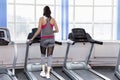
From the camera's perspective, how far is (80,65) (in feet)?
21.9

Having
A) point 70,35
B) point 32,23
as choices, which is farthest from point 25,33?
point 70,35

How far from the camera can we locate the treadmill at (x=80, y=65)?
19.4 feet

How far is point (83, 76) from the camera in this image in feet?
19.5

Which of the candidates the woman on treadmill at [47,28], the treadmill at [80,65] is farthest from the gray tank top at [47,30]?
the treadmill at [80,65]

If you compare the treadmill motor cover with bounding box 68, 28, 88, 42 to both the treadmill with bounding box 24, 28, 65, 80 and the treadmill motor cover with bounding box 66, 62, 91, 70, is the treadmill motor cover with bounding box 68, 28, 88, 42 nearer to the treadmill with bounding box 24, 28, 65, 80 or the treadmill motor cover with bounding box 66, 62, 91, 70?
the treadmill with bounding box 24, 28, 65, 80

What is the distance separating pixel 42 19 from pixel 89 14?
2.45 m

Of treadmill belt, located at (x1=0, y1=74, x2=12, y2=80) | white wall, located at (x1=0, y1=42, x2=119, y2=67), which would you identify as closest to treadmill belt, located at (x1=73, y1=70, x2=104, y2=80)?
white wall, located at (x1=0, y1=42, x2=119, y2=67)

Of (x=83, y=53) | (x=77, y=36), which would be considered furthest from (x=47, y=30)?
(x=83, y=53)

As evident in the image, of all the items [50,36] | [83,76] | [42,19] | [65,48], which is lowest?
[83,76]

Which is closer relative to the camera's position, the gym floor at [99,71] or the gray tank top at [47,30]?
the gray tank top at [47,30]

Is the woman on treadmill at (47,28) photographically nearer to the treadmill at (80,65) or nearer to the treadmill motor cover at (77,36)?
the treadmill at (80,65)

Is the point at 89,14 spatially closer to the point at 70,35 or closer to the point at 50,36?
the point at 70,35

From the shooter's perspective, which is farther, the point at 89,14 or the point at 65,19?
the point at 89,14

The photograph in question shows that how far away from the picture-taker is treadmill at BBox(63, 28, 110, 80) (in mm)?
5926
